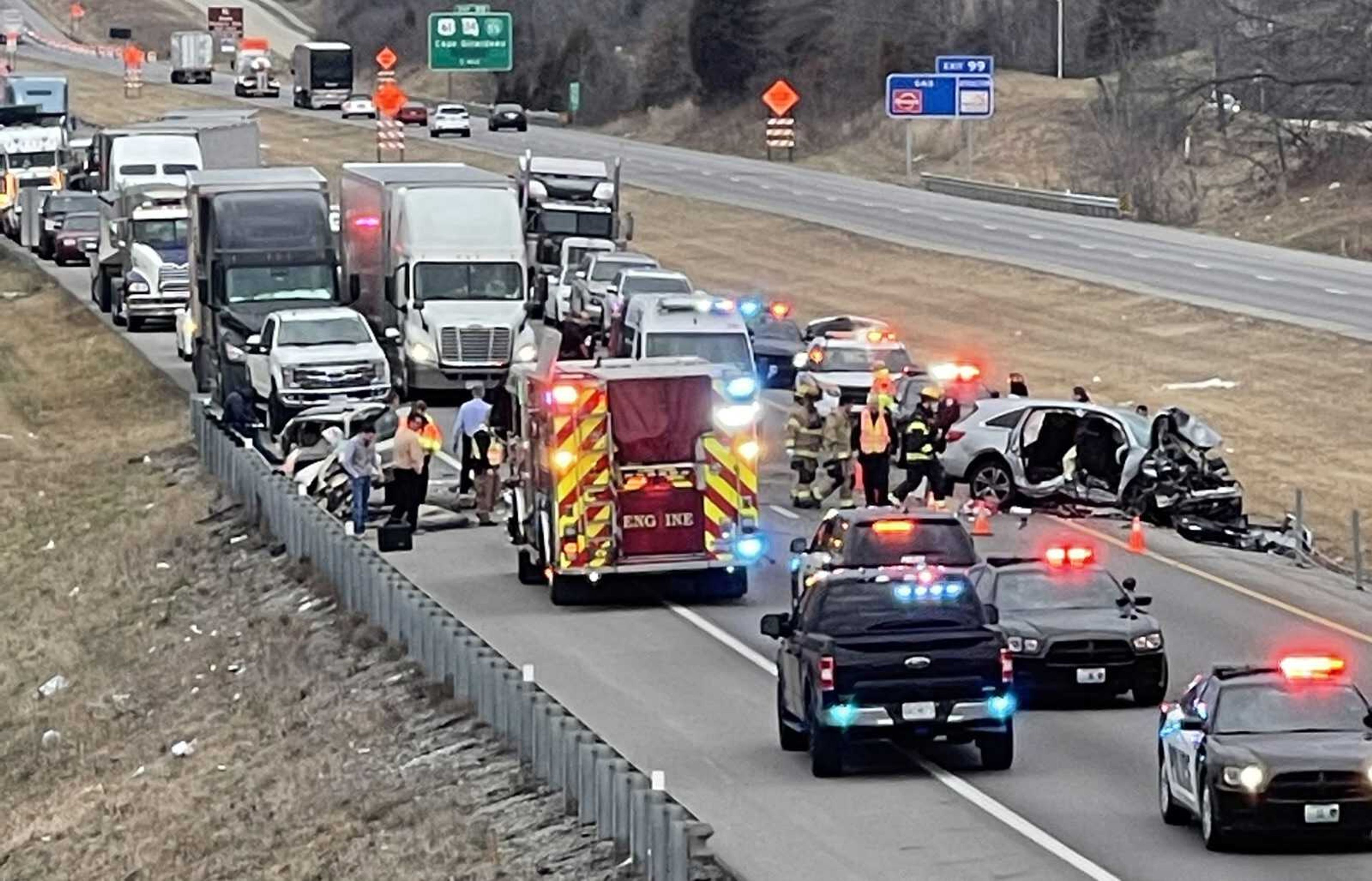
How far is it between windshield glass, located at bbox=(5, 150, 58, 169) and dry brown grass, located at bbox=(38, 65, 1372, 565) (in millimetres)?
17878

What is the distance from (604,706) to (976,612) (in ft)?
15.8

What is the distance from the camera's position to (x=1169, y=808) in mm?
19469

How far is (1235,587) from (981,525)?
151 inches

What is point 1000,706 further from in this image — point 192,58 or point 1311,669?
point 192,58

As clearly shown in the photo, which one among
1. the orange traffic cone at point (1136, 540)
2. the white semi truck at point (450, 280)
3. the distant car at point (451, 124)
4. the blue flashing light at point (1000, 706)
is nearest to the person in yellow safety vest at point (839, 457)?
the orange traffic cone at point (1136, 540)

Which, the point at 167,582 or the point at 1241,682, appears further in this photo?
the point at 167,582

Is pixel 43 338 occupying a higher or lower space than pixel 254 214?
lower

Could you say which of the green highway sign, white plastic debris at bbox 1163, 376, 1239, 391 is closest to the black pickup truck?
white plastic debris at bbox 1163, 376, 1239, 391

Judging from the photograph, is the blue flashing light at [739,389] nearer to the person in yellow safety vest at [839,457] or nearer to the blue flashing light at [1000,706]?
the person in yellow safety vest at [839,457]

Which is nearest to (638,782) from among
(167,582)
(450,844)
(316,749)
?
(450,844)

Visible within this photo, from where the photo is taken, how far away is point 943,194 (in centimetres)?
9375

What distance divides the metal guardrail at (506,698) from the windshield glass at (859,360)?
33.0ft

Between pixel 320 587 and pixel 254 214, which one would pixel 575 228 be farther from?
pixel 320 587

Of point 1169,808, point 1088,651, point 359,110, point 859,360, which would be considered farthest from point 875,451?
point 359,110
